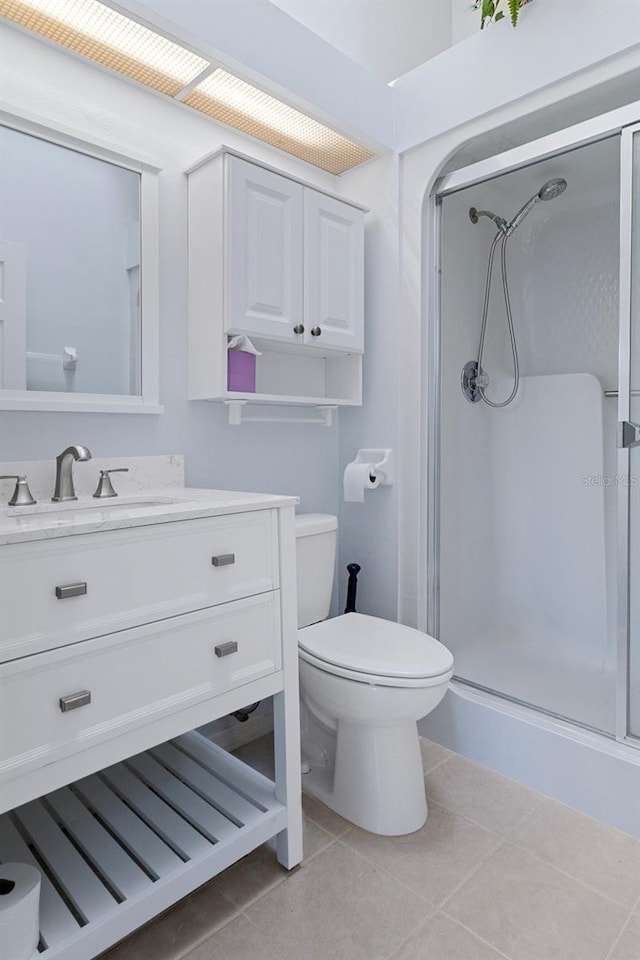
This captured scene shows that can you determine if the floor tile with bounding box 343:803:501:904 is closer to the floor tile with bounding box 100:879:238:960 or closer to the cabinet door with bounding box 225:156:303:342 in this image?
the floor tile with bounding box 100:879:238:960

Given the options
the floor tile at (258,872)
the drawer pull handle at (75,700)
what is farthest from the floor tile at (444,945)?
the drawer pull handle at (75,700)

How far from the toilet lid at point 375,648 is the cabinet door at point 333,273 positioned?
0.94 m

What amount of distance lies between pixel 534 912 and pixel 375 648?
0.69 m

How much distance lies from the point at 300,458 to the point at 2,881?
1490 millimetres

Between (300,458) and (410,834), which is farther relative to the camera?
(300,458)

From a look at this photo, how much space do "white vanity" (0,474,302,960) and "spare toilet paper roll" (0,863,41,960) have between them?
0.15ft

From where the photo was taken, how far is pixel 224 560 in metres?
1.28

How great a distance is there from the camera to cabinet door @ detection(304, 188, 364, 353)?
6.30 feet

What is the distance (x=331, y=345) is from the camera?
2.00 m

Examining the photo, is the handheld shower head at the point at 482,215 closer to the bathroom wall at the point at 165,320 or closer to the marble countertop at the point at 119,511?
the bathroom wall at the point at 165,320

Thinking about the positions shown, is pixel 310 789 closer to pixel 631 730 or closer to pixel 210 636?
pixel 210 636

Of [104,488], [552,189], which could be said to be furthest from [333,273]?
[104,488]

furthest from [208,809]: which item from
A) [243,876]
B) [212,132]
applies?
[212,132]

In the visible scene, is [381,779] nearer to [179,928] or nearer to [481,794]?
[481,794]
